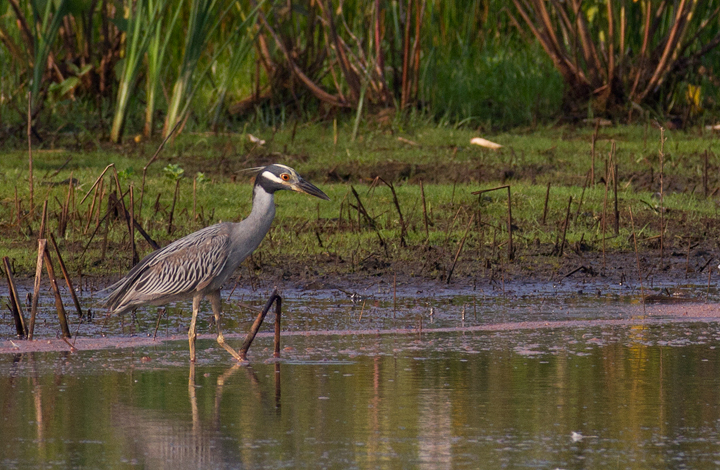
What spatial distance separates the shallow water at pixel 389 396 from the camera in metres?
4.13

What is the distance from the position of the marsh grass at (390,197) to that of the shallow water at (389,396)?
1644mm

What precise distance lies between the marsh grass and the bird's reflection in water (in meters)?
3.35

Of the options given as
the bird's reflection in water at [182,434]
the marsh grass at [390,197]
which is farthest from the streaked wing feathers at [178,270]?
the marsh grass at [390,197]

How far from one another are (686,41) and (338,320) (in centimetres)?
842

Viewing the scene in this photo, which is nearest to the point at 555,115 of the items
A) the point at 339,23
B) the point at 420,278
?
the point at 339,23

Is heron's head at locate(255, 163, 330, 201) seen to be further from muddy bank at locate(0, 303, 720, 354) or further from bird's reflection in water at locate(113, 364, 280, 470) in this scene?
bird's reflection in water at locate(113, 364, 280, 470)

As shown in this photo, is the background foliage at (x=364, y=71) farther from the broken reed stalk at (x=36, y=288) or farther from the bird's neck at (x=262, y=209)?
the broken reed stalk at (x=36, y=288)

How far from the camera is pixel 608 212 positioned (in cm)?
981

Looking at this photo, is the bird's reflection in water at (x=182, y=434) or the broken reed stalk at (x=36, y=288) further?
the broken reed stalk at (x=36, y=288)

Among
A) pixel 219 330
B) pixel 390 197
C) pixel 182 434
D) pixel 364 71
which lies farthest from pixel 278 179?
pixel 364 71

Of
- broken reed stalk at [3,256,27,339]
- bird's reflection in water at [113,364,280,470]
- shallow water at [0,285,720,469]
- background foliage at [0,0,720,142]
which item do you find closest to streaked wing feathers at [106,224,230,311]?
shallow water at [0,285,720,469]

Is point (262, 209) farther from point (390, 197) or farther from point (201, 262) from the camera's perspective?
point (390, 197)

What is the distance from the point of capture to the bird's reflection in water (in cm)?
409

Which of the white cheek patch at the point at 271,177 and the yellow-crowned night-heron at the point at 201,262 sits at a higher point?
the white cheek patch at the point at 271,177
